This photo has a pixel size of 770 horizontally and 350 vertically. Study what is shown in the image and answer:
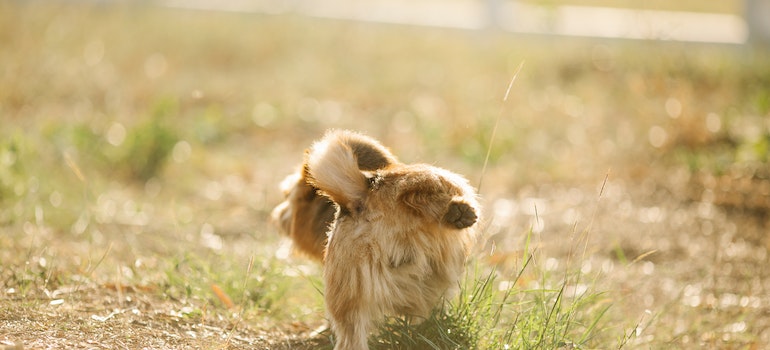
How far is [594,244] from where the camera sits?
195 inches

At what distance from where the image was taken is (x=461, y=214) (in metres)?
2.71

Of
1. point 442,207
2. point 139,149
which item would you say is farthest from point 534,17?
point 442,207

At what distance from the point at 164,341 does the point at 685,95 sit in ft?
16.6

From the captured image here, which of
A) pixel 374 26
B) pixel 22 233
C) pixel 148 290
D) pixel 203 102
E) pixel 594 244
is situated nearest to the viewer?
pixel 148 290

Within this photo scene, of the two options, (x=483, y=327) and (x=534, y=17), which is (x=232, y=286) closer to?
(x=483, y=327)

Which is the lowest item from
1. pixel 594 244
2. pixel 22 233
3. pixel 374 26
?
pixel 594 244

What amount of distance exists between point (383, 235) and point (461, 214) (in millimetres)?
281

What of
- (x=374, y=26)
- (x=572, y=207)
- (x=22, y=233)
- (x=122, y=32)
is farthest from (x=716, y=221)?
(x=122, y=32)

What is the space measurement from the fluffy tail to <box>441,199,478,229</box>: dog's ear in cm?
33

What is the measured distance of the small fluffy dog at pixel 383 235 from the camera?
2787mm

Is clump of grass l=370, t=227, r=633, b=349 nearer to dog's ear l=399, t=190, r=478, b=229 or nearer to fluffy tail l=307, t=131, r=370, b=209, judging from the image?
dog's ear l=399, t=190, r=478, b=229

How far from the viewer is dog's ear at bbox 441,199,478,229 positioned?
107 inches

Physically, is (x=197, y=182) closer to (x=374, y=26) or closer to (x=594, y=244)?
(x=594, y=244)

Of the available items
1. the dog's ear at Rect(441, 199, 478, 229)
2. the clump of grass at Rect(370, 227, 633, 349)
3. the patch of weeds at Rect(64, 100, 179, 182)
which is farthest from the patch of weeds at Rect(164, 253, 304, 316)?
the patch of weeds at Rect(64, 100, 179, 182)
